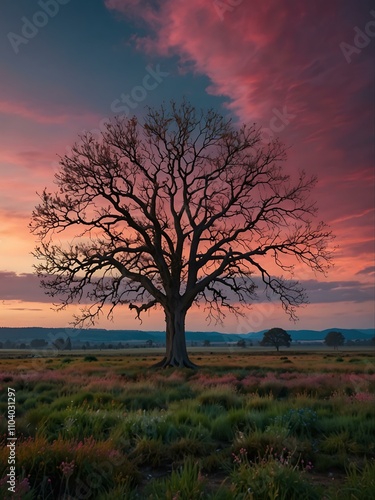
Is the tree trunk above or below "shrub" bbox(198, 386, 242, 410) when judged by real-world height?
above

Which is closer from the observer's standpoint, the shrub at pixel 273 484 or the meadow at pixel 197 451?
the shrub at pixel 273 484

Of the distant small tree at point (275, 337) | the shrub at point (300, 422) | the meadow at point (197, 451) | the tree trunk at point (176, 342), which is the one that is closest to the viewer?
the meadow at point (197, 451)

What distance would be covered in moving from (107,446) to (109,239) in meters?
24.1

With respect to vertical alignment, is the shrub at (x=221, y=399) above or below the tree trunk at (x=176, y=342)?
below

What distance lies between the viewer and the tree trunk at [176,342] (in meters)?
30.4

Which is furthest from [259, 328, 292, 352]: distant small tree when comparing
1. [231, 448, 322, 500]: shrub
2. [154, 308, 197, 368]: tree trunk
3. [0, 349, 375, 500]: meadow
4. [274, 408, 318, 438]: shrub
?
[231, 448, 322, 500]: shrub

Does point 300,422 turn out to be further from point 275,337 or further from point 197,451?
point 275,337

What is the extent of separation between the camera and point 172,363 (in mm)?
30234

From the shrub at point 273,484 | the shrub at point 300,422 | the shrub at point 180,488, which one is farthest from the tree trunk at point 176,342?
the shrub at point 273,484

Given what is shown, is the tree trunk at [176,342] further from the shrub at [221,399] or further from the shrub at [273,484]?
the shrub at [273,484]

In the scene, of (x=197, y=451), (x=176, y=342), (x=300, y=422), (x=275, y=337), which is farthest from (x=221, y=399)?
(x=275, y=337)

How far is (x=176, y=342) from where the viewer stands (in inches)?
1206

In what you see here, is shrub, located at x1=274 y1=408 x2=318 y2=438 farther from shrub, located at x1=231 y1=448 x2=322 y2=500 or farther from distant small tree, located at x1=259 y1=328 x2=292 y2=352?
distant small tree, located at x1=259 y1=328 x2=292 y2=352

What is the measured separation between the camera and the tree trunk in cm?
3036
